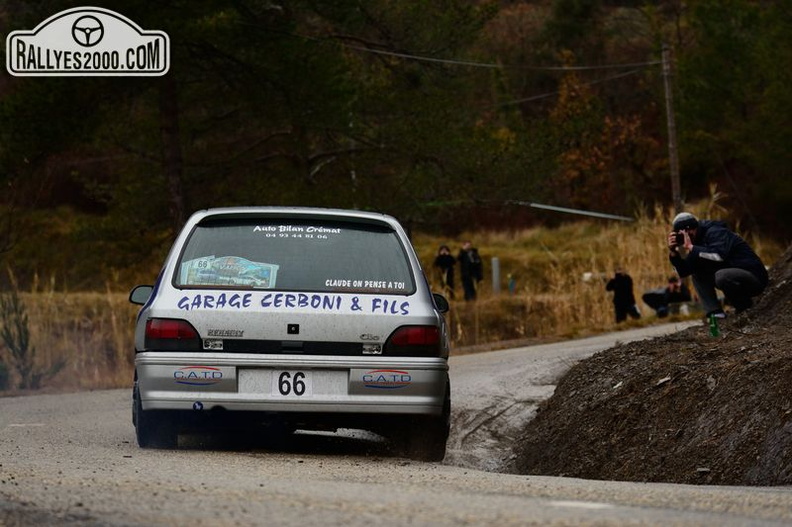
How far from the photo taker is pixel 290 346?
29.2 feet

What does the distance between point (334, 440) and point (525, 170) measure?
22933 millimetres

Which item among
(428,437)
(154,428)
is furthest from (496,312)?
(154,428)

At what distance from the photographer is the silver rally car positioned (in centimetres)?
888

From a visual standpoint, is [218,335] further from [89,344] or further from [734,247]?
[89,344]

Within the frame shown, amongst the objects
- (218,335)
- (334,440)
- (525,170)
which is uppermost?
(525,170)

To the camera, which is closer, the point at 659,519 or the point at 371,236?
the point at 659,519

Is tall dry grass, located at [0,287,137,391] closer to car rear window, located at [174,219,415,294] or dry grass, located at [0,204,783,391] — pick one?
dry grass, located at [0,204,783,391]

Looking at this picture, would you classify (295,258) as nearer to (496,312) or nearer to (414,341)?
(414,341)

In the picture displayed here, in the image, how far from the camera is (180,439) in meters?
11.1

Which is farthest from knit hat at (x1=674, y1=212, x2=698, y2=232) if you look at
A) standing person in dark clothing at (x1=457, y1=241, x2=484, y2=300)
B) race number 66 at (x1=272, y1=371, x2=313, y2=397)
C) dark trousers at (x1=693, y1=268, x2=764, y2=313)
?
standing person in dark clothing at (x1=457, y1=241, x2=484, y2=300)

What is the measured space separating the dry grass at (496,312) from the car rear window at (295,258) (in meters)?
10.6

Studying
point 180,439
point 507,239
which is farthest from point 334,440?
point 507,239

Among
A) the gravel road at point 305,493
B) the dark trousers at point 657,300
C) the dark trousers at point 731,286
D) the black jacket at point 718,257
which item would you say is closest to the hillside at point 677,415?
the dark trousers at point 731,286

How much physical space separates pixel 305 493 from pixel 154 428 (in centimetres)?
300
